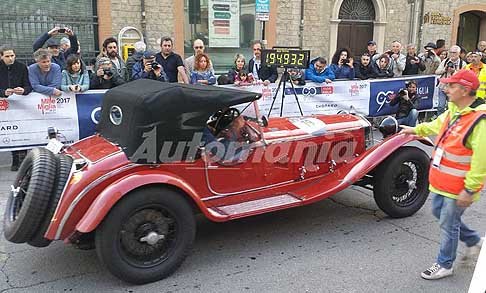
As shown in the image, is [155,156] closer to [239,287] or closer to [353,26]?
[239,287]

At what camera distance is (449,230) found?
11.5 ft

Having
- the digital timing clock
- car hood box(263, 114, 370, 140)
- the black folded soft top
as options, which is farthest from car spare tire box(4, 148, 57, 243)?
the digital timing clock

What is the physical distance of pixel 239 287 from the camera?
11.8 ft

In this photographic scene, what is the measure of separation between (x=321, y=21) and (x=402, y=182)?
1104cm

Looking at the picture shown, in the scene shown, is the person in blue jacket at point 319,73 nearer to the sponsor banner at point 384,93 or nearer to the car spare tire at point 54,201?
the sponsor banner at point 384,93

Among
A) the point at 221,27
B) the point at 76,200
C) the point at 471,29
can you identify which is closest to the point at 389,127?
the point at 76,200

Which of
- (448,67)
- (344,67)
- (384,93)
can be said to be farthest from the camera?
(448,67)

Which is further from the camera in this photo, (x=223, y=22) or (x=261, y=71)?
(x=223, y=22)

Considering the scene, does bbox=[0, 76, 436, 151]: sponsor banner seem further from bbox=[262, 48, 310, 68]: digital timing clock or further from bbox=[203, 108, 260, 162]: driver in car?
bbox=[203, 108, 260, 162]: driver in car

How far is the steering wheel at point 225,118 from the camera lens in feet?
14.6

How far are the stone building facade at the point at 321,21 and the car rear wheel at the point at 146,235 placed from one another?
932cm

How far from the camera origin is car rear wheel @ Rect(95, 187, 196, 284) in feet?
11.3

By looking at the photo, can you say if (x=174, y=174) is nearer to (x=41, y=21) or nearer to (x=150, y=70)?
(x=150, y=70)

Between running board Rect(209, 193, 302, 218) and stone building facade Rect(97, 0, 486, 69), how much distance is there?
8991mm
